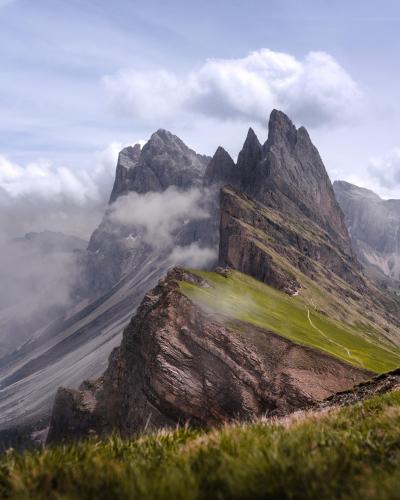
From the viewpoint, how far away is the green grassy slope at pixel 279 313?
8469 cm

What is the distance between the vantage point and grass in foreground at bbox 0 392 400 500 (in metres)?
5.33

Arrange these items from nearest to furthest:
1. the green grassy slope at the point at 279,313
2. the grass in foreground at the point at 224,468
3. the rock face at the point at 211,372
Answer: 1. the grass in foreground at the point at 224,468
2. the rock face at the point at 211,372
3. the green grassy slope at the point at 279,313

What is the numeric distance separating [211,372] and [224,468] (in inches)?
2801

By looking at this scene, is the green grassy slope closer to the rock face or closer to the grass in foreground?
the rock face

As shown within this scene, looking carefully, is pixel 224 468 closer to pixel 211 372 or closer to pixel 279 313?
pixel 211 372

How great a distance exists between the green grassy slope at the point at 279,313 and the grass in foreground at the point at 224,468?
73.2m

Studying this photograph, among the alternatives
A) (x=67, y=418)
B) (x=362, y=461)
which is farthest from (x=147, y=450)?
(x=67, y=418)

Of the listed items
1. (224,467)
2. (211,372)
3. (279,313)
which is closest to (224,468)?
(224,467)

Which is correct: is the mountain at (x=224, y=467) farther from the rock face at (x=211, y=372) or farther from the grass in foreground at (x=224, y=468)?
the rock face at (x=211, y=372)

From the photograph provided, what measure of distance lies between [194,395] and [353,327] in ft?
334

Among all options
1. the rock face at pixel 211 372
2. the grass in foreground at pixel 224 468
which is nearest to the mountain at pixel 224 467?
the grass in foreground at pixel 224 468

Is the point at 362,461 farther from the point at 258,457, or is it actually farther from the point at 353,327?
the point at 353,327

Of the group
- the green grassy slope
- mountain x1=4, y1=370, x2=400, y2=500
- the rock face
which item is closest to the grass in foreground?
mountain x1=4, y1=370, x2=400, y2=500

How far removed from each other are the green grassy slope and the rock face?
137 inches
